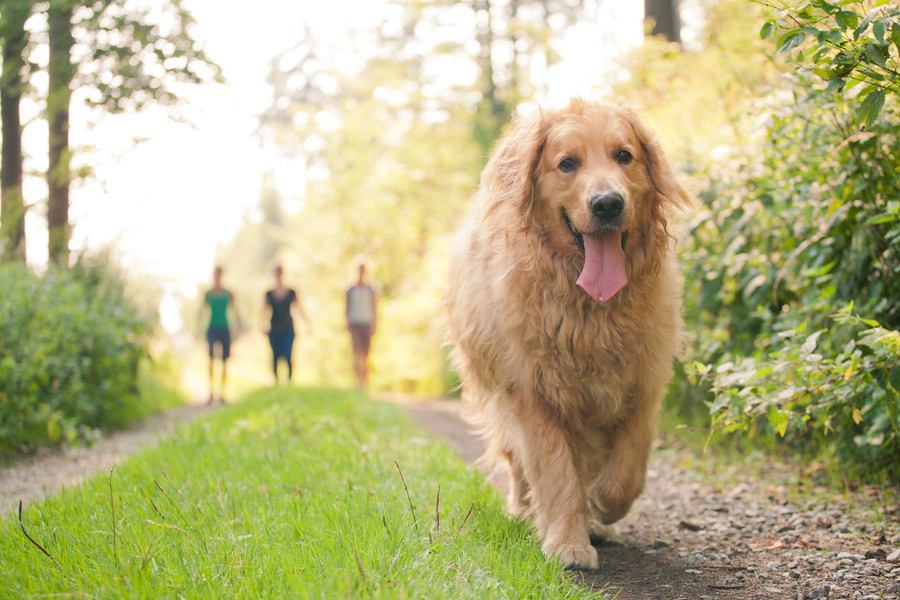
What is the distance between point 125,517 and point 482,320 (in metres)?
1.81

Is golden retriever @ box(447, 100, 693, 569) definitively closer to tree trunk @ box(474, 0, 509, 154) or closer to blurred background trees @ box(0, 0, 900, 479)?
blurred background trees @ box(0, 0, 900, 479)

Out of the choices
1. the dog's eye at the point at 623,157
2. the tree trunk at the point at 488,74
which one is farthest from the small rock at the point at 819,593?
the tree trunk at the point at 488,74

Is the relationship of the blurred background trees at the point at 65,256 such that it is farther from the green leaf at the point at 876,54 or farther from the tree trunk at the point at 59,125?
the green leaf at the point at 876,54

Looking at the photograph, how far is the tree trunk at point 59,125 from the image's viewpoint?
7.53m

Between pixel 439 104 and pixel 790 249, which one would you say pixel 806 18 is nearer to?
pixel 790 249

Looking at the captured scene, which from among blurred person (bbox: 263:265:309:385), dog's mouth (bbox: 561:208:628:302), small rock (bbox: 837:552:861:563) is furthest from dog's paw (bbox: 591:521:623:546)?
blurred person (bbox: 263:265:309:385)

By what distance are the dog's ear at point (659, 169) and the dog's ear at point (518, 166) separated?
1.41 feet

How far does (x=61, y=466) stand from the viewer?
254 inches

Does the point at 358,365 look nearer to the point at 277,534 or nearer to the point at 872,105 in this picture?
the point at 277,534

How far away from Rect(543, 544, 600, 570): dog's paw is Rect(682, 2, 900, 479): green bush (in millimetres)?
816

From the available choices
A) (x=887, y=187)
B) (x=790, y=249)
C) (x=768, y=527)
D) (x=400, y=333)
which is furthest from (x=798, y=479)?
(x=400, y=333)

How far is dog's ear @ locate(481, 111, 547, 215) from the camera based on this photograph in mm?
3965

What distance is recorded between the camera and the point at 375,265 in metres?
21.3

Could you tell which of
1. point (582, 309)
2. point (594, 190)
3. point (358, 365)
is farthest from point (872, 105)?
point (358, 365)
